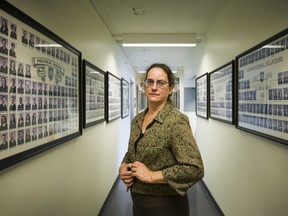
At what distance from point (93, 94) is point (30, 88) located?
1.21 m

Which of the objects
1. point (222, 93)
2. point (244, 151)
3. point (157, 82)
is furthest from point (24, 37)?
point (222, 93)

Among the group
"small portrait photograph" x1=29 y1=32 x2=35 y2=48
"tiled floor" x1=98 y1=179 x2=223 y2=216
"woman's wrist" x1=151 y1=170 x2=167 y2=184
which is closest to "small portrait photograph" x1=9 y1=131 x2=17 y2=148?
"small portrait photograph" x1=29 y1=32 x2=35 y2=48

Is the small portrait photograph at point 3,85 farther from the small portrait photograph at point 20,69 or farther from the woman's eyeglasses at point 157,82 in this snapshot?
the woman's eyeglasses at point 157,82

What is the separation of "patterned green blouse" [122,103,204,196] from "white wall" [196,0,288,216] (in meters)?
0.77

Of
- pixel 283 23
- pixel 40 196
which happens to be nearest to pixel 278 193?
pixel 283 23

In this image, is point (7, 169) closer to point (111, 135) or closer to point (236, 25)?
point (236, 25)

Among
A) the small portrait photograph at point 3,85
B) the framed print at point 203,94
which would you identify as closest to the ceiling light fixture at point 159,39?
the framed print at point 203,94

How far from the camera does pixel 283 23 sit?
4.42 ft

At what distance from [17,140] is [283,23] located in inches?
63.7

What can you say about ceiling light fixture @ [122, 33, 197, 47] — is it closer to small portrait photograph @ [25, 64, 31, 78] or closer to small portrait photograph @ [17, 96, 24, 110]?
small portrait photograph @ [25, 64, 31, 78]

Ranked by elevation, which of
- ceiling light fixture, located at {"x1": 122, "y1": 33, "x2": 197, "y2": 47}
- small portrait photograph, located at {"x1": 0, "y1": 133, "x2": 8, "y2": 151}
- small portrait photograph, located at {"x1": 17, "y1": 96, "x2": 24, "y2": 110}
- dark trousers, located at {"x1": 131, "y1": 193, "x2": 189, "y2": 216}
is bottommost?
dark trousers, located at {"x1": 131, "y1": 193, "x2": 189, "y2": 216}

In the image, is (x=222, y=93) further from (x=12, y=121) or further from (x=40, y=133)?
(x=12, y=121)

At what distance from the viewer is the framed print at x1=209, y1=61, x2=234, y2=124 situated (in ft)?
7.40

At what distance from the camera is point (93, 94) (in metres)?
2.33
